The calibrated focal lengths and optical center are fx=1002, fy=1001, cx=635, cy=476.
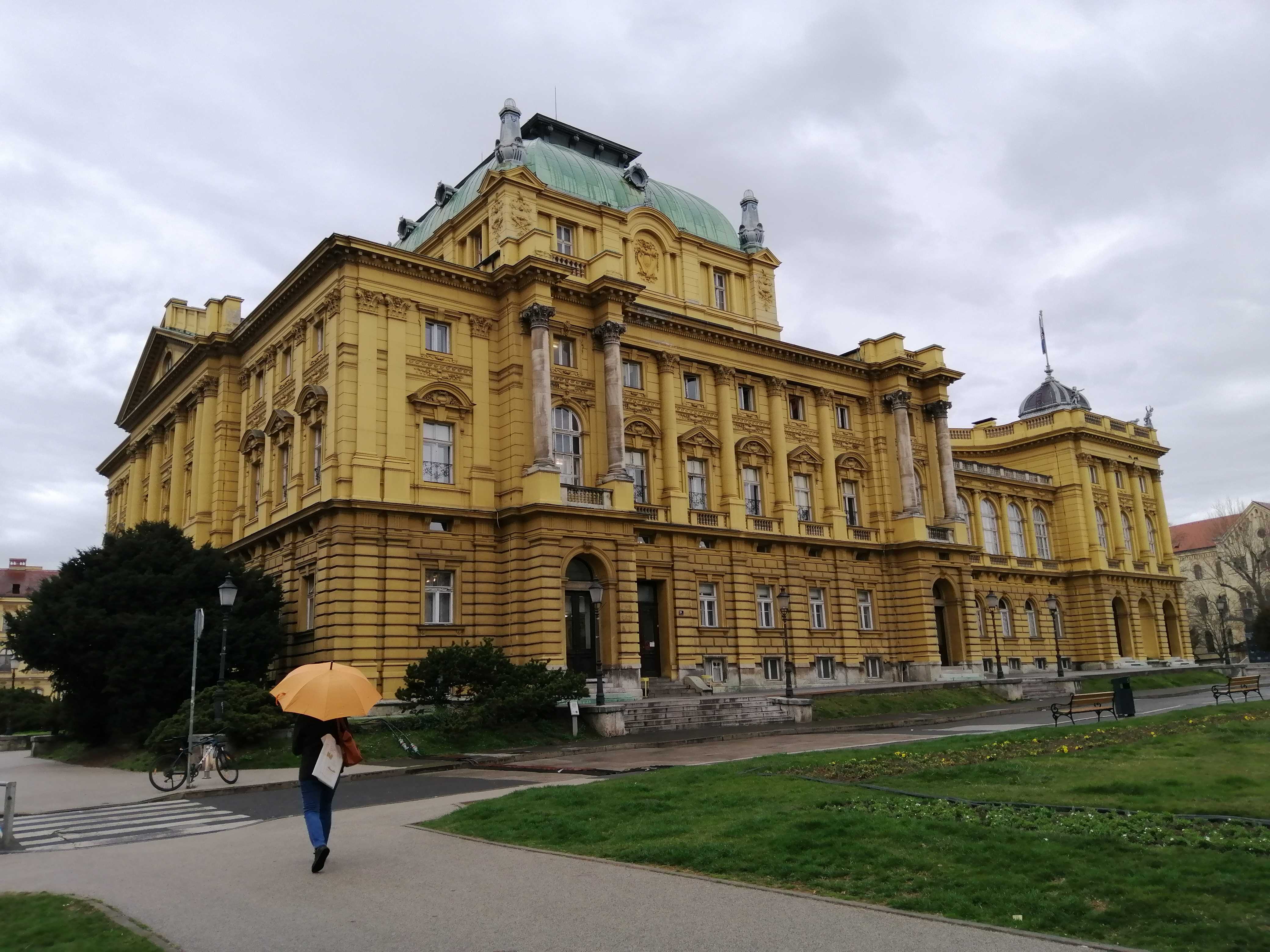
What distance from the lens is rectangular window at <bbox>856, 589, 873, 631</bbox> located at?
47.4 meters

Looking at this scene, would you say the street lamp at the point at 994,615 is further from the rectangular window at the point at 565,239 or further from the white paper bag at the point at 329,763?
the white paper bag at the point at 329,763

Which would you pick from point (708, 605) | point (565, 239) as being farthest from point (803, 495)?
point (565, 239)

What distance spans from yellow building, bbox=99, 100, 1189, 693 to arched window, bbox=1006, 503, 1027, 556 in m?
1.78

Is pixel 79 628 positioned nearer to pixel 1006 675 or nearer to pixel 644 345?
pixel 644 345

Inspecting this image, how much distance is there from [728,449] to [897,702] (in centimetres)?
1302

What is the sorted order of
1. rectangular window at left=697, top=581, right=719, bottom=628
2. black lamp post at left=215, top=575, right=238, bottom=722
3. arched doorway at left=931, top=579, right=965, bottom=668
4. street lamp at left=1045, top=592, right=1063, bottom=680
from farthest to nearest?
street lamp at left=1045, top=592, right=1063, bottom=680
arched doorway at left=931, top=579, right=965, bottom=668
rectangular window at left=697, top=581, right=719, bottom=628
black lamp post at left=215, top=575, right=238, bottom=722

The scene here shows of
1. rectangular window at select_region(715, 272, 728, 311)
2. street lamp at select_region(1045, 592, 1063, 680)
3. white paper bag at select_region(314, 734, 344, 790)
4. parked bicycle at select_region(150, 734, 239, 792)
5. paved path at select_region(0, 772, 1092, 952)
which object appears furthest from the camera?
street lamp at select_region(1045, 592, 1063, 680)

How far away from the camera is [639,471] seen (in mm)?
41125

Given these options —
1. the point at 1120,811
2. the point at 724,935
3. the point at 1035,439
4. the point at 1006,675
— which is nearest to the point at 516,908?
the point at 724,935

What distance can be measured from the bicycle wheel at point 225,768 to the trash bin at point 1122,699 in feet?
69.2

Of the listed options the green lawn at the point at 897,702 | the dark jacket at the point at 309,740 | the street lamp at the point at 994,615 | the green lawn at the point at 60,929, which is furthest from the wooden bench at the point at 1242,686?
the green lawn at the point at 60,929

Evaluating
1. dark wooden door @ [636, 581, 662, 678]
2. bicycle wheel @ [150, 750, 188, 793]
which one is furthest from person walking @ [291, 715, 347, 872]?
dark wooden door @ [636, 581, 662, 678]

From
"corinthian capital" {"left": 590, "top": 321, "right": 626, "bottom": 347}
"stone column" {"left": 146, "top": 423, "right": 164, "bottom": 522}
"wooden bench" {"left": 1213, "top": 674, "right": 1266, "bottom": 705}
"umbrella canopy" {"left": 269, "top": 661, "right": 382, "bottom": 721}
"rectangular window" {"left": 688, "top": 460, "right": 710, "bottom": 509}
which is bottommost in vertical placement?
"wooden bench" {"left": 1213, "top": 674, "right": 1266, "bottom": 705}

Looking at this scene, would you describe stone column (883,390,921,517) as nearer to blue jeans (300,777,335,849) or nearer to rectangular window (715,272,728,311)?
rectangular window (715,272,728,311)
